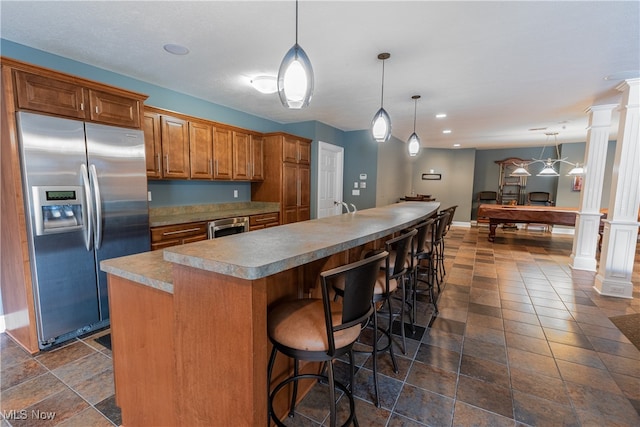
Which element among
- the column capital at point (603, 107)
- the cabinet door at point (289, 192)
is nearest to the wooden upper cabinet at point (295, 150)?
the cabinet door at point (289, 192)

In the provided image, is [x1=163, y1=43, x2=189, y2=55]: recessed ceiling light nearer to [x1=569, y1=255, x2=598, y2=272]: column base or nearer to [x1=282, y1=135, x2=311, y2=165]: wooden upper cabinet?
[x1=282, y1=135, x2=311, y2=165]: wooden upper cabinet

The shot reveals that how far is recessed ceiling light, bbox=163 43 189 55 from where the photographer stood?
245cm

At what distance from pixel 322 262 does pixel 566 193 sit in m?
9.35

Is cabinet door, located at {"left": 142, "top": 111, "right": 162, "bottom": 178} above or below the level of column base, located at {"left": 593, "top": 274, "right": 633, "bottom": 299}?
above

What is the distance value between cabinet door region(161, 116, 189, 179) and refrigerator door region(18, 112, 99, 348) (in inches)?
40.9

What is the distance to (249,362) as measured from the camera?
1021 mm

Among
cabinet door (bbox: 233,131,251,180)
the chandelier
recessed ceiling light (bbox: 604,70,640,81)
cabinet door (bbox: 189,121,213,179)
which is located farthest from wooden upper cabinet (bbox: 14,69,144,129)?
the chandelier

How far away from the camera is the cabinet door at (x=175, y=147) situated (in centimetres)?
335

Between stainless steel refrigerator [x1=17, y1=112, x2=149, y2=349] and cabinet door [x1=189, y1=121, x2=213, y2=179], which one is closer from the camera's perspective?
stainless steel refrigerator [x1=17, y1=112, x2=149, y2=349]

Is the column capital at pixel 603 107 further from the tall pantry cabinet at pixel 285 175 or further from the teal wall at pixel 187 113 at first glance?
the tall pantry cabinet at pixel 285 175

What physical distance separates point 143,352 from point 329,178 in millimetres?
4832

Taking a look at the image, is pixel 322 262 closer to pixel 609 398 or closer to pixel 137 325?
pixel 137 325

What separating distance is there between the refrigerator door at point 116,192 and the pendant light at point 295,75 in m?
1.71

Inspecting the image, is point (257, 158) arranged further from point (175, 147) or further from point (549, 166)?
point (549, 166)
